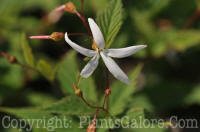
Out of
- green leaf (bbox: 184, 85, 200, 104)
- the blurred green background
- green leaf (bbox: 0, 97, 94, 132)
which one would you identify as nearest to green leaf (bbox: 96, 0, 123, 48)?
green leaf (bbox: 0, 97, 94, 132)

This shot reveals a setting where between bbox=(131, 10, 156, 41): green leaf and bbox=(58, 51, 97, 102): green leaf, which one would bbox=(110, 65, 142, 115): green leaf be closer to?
bbox=(58, 51, 97, 102): green leaf

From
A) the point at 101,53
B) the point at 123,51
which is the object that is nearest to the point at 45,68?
the point at 101,53

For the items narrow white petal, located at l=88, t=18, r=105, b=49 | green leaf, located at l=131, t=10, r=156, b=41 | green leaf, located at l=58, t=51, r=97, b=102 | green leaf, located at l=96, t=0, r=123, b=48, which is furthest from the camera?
green leaf, located at l=131, t=10, r=156, b=41

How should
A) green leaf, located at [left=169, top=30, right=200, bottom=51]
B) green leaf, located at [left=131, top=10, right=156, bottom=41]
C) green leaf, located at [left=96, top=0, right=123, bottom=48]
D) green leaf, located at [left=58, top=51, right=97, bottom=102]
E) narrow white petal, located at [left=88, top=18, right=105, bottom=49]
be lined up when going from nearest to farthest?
narrow white petal, located at [left=88, top=18, right=105, bottom=49] → green leaf, located at [left=96, top=0, right=123, bottom=48] → green leaf, located at [left=58, top=51, right=97, bottom=102] → green leaf, located at [left=169, top=30, right=200, bottom=51] → green leaf, located at [left=131, top=10, right=156, bottom=41]

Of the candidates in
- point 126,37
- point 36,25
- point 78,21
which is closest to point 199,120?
point 126,37

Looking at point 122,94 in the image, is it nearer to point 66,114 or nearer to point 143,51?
point 66,114

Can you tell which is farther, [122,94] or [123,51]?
[122,94]

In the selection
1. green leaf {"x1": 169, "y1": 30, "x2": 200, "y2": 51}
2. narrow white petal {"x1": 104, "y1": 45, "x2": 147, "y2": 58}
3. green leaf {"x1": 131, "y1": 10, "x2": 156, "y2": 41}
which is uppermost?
green leaf {"x1": 131, "y1": 10, "x2": 156, "y2": 41}
